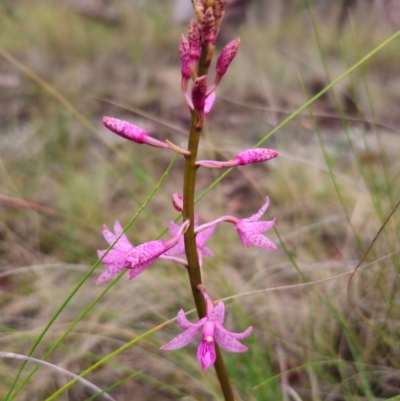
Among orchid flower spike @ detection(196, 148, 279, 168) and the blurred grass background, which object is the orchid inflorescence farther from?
the blurred grass background

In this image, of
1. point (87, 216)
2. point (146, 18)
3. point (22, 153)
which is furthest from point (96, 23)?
point (87, 216)

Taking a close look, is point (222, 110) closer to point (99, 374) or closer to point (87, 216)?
point (87, 216)

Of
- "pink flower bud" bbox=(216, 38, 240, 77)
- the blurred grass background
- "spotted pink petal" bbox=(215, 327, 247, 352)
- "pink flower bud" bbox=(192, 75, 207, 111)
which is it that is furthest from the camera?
the blurred grass background

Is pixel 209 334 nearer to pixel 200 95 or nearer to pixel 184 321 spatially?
pixel 184 321

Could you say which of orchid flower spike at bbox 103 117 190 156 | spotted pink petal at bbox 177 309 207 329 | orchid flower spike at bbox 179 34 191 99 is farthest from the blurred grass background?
orchid flower spike at bbox 179 34 191 99

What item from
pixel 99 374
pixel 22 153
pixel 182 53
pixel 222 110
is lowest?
pixel 99 374

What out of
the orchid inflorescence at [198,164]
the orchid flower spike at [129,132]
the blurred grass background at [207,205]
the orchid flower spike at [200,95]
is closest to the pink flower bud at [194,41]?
the orchid inflorescence at [198,164]

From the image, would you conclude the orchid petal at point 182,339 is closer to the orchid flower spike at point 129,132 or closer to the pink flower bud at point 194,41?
the orchid flower spike at point 129,132
